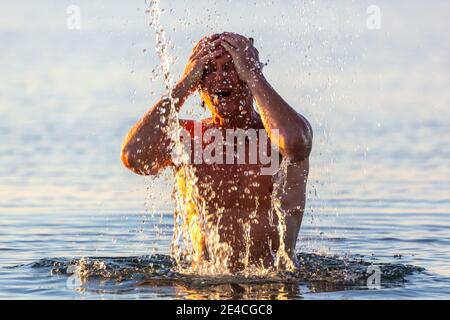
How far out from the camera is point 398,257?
1221 centimetres

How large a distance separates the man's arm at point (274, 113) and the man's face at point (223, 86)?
0.40ft

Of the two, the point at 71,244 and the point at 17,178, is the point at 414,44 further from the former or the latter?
the point at 71,244

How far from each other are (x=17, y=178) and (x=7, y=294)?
22.4 feet

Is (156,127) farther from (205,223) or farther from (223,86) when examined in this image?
(205,223)

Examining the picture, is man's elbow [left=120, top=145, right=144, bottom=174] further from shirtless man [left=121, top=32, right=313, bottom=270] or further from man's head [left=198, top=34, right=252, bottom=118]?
man's head [left=198, top=34, right=252, bottom=118]

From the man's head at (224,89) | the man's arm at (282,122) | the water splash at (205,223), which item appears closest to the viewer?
the man's arm at (282,122)

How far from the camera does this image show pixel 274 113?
402 inches

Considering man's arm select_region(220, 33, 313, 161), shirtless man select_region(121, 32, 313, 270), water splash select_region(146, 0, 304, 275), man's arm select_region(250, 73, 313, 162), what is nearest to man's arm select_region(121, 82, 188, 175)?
shirtless man select_region(121, 32, 313, 270)

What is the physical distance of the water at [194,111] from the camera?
35.9 ft

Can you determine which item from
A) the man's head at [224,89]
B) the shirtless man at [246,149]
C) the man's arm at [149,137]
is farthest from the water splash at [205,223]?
the man's head at [224,89]

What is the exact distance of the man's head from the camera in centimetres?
1048

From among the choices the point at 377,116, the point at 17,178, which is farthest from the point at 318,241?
the point at 377,116

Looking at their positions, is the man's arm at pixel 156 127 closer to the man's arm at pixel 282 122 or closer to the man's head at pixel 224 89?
the man's head at pixel 224 89
